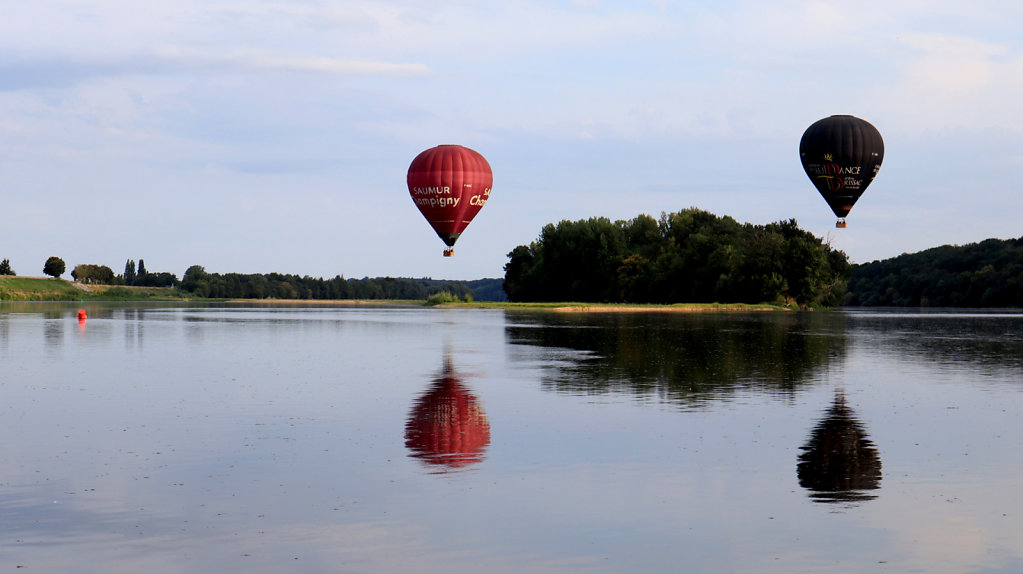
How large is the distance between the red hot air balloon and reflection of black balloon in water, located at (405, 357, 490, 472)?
63.8m

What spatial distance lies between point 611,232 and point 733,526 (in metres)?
152

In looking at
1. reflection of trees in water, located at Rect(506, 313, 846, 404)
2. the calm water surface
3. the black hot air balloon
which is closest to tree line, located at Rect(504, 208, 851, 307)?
the black hot air balloon

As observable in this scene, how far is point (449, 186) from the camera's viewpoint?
3418 inches

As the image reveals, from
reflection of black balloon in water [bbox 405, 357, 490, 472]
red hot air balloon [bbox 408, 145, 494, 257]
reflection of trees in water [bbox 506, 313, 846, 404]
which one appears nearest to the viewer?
reflection of black balloon in water [bbox 405, 357, 490, 472]

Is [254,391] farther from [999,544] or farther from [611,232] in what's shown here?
[611,232]

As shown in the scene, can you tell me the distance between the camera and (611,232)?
162 meters

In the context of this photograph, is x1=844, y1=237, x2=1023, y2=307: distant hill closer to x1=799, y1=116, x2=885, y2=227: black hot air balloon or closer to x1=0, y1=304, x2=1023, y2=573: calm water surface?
x1=799, y1=116, x2=885, y2=227: black hot air balloon

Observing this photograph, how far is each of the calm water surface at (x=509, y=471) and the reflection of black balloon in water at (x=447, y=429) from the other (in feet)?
0.31

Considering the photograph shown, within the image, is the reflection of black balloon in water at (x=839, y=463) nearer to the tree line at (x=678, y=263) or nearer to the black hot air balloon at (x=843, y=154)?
the black hot air balloon at (x=843, y=154)

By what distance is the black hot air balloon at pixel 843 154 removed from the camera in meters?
78.9

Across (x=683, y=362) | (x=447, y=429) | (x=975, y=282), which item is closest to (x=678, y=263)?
(x=975, y=282)

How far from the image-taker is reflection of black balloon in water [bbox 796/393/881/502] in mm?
12148

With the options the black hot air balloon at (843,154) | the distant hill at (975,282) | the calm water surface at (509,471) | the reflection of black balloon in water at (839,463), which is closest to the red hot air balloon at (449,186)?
the black hot air balloon at (843,154)

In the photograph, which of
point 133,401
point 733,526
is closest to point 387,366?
point 133,401
